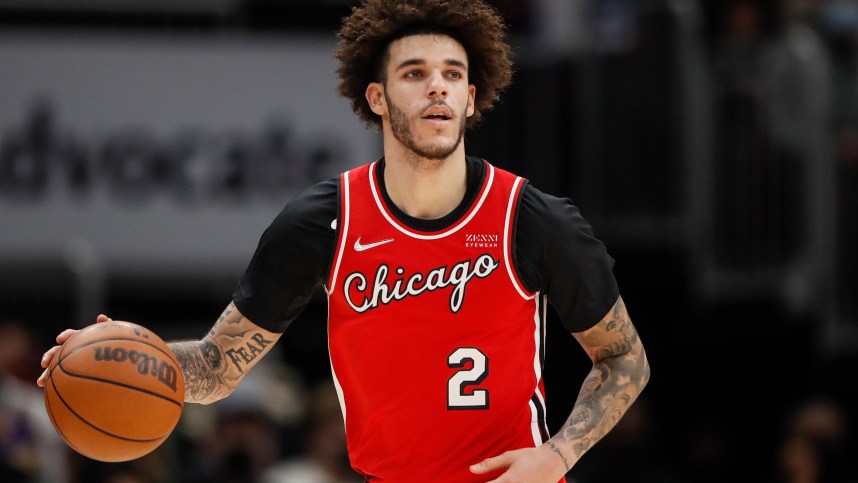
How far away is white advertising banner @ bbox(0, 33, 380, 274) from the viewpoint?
14.4 m

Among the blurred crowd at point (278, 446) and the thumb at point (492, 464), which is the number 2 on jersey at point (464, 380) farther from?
the blurred crowd at point (278, 446)

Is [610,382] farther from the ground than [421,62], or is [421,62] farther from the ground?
[421,62]

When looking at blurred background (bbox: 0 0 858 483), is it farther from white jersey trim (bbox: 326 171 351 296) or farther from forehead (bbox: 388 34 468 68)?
forehead (bbox: 388 34 468 68)

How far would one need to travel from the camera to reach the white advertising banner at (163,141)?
47.2 feet

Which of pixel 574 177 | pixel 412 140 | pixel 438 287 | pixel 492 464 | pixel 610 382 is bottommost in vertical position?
pixel 574 177

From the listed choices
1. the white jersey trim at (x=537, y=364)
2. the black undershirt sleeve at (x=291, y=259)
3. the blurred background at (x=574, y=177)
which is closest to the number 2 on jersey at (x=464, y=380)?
the white jersey trim at (x=537, y=364)

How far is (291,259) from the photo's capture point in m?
6.62

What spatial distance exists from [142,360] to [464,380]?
1.36 m

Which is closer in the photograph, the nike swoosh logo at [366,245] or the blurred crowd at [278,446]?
the nike swoosh logo at [366,245]

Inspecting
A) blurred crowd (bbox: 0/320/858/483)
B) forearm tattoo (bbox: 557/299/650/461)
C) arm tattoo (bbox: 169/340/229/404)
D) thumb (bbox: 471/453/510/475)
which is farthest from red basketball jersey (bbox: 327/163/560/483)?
Answer: blurred crowd (bbox: 0/320/858/483)

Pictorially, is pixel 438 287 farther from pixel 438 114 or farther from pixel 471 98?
pixel 471 98

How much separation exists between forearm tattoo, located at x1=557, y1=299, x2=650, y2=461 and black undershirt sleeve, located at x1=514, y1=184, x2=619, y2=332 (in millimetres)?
130

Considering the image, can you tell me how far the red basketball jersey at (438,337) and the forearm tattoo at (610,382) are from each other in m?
0.26

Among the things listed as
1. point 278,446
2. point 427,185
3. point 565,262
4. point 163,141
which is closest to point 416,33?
point 427,185
